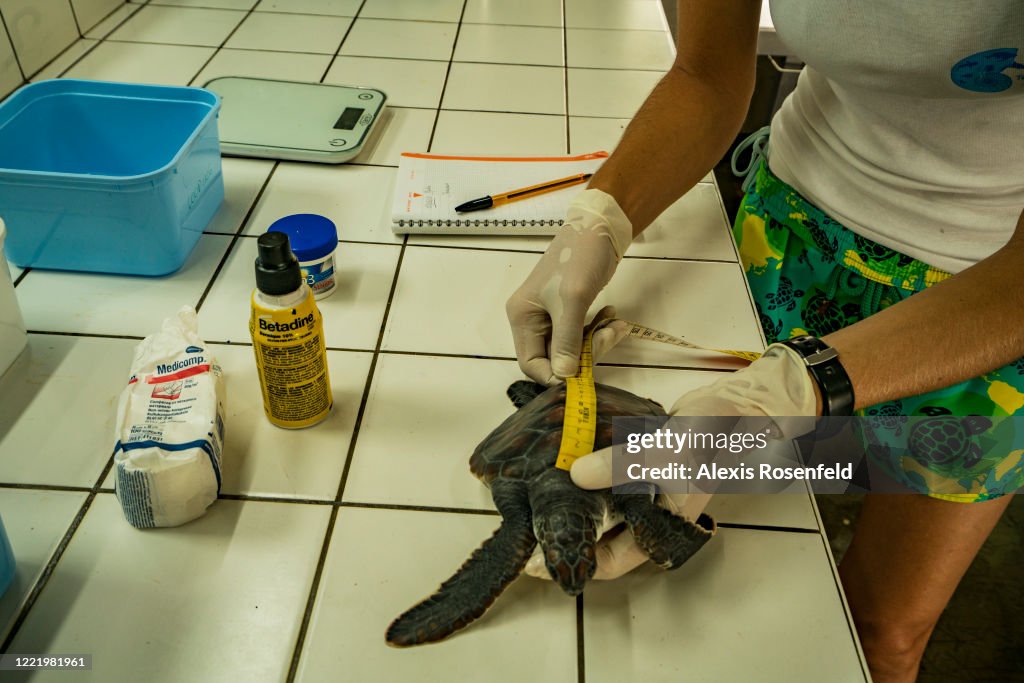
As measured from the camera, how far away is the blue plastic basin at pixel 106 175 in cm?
102

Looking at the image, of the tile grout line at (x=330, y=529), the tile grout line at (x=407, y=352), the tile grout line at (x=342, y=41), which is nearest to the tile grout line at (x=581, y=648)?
the tile grout line at (x=330, y=529)

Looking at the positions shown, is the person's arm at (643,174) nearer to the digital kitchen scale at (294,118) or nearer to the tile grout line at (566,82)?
the tile grout line at (566,82)

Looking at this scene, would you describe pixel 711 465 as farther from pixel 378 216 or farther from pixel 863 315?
pixel 378 216

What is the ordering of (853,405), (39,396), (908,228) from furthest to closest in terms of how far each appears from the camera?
(908,228) → (39,396) → (853,405)

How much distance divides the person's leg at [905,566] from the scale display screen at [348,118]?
1.14 m

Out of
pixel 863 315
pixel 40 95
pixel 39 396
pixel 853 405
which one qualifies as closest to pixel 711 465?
pixel 853 405

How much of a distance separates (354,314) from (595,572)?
54 cm

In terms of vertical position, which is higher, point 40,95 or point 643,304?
point 40,95

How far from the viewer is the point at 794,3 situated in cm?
101

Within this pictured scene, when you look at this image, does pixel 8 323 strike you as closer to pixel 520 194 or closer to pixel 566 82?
pixel 520 194

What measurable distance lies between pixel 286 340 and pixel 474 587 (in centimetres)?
32

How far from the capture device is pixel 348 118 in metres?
1.48

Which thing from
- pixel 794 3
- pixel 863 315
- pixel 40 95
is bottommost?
pixel 863 315

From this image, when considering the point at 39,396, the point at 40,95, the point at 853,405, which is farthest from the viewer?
the point at 40,95
